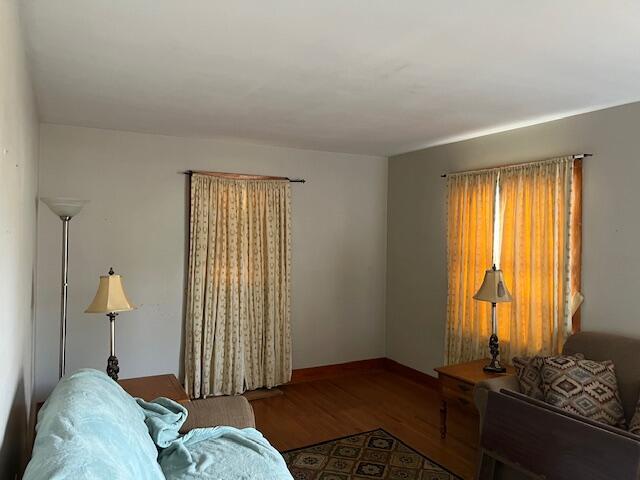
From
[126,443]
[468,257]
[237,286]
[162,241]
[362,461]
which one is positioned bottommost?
[362,461]

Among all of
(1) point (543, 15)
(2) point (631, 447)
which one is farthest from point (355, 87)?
(2) point (631, 447)

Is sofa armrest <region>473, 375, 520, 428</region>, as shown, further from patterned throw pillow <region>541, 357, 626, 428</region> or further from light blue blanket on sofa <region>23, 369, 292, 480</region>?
light blue blanket on sofa <region>23, 369, 292, 480</region>

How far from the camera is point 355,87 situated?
2.77 m

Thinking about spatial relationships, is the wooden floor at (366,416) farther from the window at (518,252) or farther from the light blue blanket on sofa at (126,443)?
the light blue blanket on sofa at (126,443)

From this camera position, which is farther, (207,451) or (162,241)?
(162,241)

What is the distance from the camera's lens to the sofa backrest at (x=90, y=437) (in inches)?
49.4

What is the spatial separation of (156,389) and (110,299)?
628 millimetres

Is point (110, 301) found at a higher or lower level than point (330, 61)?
lower

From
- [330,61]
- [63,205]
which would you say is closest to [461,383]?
[330,61]

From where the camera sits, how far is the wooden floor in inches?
138

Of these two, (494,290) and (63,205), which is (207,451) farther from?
(494,290)

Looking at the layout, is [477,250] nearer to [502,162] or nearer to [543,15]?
[502,162]

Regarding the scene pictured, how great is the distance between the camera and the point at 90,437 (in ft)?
4.75

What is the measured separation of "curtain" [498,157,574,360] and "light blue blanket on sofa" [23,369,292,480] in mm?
2282
